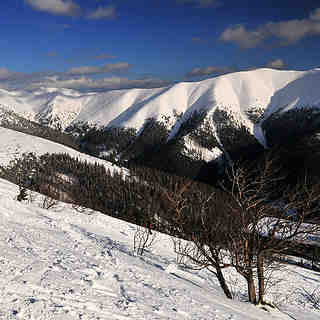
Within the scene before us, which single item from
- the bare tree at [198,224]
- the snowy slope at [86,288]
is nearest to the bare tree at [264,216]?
the bare tree at [198,224]

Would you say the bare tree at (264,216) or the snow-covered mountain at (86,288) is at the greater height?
the bare tree at (264,216)

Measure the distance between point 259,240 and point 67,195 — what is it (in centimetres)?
15763

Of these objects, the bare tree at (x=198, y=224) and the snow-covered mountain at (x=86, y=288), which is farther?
the bare tree at (x=198, y=224)

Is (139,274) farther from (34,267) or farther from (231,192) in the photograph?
(231,192)

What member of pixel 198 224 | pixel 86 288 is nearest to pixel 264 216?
pixel 198 224

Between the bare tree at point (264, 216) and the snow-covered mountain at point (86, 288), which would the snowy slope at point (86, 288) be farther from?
the bare tree at point (264, 216)

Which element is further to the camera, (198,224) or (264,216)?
(198,224)

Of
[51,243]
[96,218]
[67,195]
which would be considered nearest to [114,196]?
[67,195]

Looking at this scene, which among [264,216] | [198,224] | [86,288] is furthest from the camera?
[198,224]

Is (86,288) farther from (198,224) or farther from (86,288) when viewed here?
(198,224)

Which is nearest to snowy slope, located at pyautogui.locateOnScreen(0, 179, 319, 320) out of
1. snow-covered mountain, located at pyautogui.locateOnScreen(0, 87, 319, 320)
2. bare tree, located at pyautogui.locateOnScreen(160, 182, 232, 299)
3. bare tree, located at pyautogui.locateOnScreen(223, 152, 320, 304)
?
snow-covered mountain, located at pyautogui.locateOnScreen(0, 87, 319, 320)

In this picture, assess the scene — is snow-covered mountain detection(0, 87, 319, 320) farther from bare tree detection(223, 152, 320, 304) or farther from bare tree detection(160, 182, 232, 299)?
bare tree detection(223, 152, 320, 304)

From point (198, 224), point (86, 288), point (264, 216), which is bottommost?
point (86, 288)

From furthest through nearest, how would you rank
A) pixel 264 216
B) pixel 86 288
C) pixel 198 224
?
pixel 198 224 < pixel 264 216 < pixel 86 288
